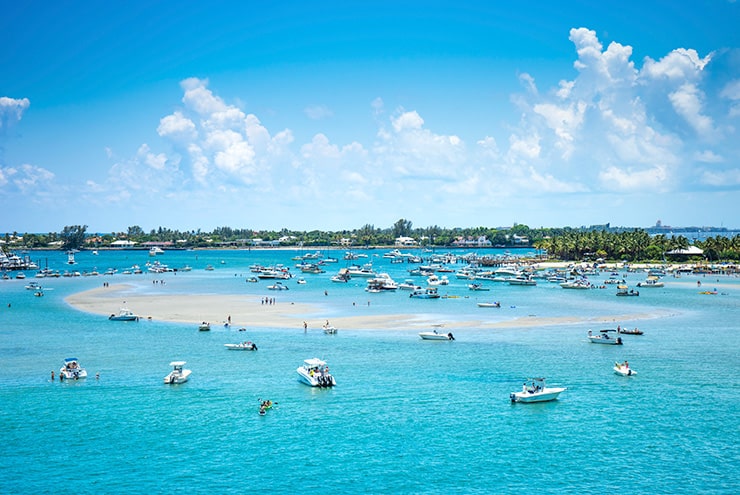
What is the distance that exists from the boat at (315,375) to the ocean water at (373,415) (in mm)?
1171

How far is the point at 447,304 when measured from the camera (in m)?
138

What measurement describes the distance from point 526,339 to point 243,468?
54304 millimetres

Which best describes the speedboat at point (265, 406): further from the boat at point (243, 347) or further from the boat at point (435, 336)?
the boat at point (435, 336)

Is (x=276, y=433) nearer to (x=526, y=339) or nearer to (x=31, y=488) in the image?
(x=31, y=488)

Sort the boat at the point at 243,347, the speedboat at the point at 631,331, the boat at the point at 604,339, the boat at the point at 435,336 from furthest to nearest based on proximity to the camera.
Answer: the speedboat at the point at 631,331 → the boat at the point at 435,336 → the boat at the point at 604,339 → the boat at the point at 243,347

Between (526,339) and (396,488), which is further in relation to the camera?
(526,339)

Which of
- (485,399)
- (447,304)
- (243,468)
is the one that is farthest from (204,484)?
(447,304)

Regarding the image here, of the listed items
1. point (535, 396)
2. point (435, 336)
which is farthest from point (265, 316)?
point (535, 396)

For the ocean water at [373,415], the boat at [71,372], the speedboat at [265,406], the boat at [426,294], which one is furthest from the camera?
the boat at [426,294]

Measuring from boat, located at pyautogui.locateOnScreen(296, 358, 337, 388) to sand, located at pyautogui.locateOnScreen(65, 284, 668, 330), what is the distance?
34428 millimetres

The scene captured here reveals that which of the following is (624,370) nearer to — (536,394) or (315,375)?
(536,394)

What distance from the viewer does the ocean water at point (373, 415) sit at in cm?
4428

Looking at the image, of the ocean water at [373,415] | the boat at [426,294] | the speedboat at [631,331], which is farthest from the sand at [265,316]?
the boat at [426,294]

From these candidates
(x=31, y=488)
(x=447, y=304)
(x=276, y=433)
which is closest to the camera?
(x=31, y=488)
